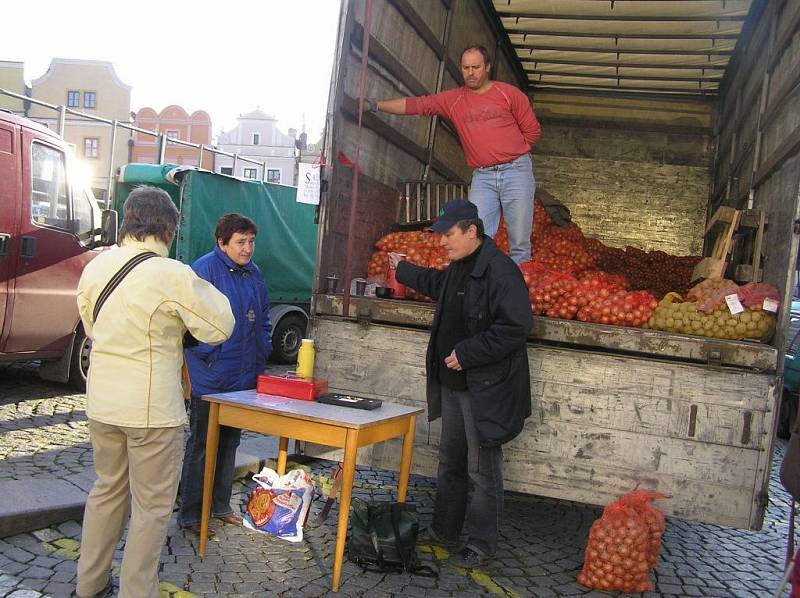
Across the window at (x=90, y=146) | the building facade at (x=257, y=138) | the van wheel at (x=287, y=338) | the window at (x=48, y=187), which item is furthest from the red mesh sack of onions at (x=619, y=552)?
the building facade at (x=257, y=138)

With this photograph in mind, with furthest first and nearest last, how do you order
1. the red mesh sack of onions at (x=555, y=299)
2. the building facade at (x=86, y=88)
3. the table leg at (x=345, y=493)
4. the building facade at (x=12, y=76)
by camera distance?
the building facade at (x=86, y=88)
the building facade at (x=12, y=76)
the red mesh sack of onions at (x=555, y=299)
the table leg at (x=345, y=493)

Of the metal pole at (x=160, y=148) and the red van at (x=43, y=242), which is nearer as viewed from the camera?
the red van at (x=43, y=242)

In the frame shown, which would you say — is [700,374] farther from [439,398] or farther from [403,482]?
[403,482]

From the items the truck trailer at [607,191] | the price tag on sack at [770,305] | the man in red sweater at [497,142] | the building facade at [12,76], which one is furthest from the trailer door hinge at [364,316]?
the building facade at [12,76]

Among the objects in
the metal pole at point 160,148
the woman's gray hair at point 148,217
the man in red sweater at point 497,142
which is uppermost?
the metal pole at point 160,148

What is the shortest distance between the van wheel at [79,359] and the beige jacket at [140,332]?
4.66 metres

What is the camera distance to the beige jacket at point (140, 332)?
3.20 metres

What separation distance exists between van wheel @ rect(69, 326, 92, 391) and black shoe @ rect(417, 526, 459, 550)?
444 centimetres

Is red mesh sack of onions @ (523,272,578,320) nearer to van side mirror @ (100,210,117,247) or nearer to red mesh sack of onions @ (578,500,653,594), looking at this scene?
red mesh sack of onions @ (578,500,653,594)

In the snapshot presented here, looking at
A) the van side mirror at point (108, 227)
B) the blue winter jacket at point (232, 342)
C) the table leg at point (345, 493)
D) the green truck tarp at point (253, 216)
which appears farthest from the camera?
A: the green truck tarp at point (253, 216)

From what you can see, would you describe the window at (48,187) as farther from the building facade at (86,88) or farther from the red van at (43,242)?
the building facade at (86,88)

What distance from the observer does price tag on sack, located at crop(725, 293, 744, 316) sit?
4.39 metres

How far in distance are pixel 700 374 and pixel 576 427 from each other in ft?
2.40

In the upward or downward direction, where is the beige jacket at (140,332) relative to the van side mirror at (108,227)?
downward
